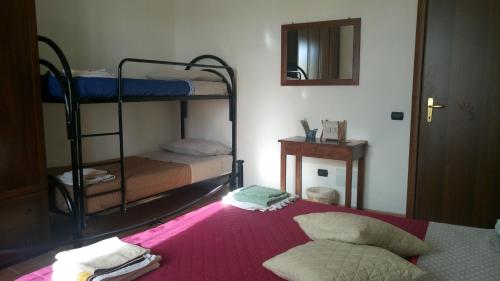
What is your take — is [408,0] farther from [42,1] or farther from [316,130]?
[42,1]

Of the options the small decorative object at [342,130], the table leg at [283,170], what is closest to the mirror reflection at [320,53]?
Result: the small decorative object at [342,130]

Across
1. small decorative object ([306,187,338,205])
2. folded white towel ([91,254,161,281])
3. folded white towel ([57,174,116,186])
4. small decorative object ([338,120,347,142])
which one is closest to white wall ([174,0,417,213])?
small decorative object ([338,120,347,142])

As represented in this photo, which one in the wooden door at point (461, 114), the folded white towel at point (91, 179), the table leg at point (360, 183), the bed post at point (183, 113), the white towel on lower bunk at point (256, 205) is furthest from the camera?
the bed post at point (183, 113)

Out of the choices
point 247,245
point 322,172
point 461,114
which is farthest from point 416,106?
point 247,245

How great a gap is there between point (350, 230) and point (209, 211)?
879 mm

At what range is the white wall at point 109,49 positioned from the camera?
11.1 ft

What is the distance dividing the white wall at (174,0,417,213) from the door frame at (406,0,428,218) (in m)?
0.05

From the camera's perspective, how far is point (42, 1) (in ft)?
10.7

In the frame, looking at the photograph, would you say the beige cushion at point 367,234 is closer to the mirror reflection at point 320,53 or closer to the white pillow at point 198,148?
the mirror reflection at point 320,53

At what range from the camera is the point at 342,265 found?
4.14 feet

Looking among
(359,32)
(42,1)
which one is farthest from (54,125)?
(359,32)

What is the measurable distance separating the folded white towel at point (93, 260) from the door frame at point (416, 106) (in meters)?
2.61

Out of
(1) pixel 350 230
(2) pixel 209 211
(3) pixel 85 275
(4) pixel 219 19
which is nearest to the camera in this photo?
(3) pixel 85 275

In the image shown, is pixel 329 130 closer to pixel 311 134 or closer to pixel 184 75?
pixel 311 134
